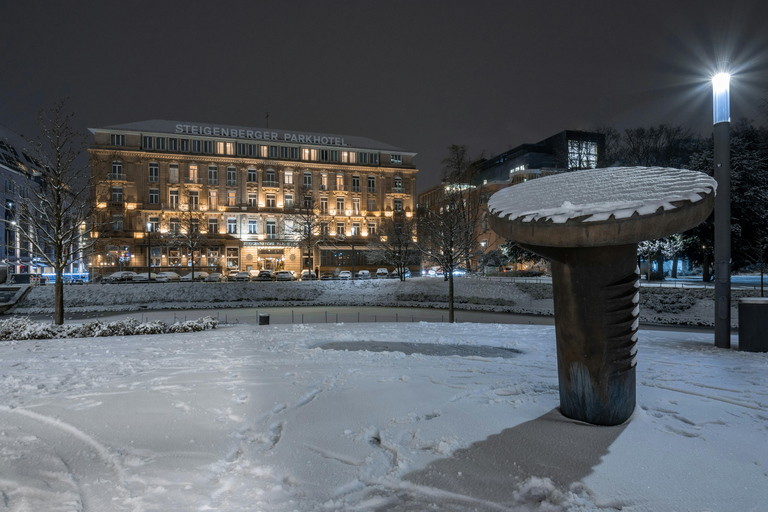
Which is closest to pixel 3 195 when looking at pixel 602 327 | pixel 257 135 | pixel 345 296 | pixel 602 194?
pixel 257 135

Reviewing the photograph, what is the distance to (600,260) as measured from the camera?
4391 millimetres

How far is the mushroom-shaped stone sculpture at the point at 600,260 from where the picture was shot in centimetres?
402

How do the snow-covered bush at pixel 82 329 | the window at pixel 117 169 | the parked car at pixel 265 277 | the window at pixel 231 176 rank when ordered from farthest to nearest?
1. the window at pixel 231 176
2. the window at pixel 117 169
3. the parked car at pixel 265 277
4. the snow-covered bush at pixel 82 329

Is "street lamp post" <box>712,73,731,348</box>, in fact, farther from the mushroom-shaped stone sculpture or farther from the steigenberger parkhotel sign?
the steigenberger parkhotel sign

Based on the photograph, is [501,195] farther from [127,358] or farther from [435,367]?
[127,358]

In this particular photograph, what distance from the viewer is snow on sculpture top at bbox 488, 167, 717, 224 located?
4.00 metres

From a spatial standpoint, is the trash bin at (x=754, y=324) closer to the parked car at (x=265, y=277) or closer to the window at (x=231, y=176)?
the parked car at (x=265, y=277)

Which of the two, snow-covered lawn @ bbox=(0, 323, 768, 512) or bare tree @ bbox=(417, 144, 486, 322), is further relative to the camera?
bare tree @ bbox=(417, 144, 486, 322)

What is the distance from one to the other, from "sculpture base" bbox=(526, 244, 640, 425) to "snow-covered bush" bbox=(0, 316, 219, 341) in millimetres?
12946

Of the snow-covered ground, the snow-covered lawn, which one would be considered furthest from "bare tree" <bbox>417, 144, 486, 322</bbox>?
the snow-covered lawn

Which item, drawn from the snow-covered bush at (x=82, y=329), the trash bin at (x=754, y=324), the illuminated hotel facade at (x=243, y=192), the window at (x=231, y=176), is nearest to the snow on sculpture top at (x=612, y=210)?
the trash bin at (x=754, y=324)

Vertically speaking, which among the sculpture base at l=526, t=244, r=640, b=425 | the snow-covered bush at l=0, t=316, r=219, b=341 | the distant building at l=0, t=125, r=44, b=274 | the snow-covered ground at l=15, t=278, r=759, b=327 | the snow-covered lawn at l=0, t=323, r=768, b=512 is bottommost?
the snow-covered ground at l=15, t=278, r=759, b=327

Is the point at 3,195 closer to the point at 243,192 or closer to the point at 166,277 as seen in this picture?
the point at 166,277

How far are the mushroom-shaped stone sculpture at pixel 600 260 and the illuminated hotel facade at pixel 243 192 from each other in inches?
2141
